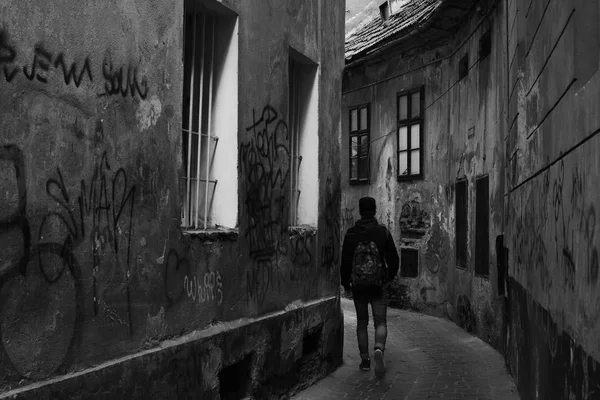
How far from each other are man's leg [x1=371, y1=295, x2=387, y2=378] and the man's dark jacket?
0.90 feet

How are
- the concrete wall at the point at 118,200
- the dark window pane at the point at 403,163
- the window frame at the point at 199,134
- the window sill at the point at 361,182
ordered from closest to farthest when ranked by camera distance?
the concrete wall at the point at 118,200 < the window frame at the point at 199,134 < the dark window pane at the point at 403,163 < the window sill at the point at 361,182

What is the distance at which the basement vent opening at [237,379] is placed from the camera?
20.0 feet

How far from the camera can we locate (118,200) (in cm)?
452

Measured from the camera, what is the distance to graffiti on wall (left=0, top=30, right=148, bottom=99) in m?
3.60

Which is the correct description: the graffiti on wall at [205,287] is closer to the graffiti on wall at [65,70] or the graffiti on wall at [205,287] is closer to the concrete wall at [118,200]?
the concrete wall at [118,200]

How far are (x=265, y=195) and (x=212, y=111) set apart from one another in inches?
39.3

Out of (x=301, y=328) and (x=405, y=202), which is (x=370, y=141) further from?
(x=301, y=328)

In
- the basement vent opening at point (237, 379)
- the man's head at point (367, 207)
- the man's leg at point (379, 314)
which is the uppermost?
the man's head at point (367, 207)

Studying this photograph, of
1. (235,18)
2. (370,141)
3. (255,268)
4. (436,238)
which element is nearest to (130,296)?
(255,268)

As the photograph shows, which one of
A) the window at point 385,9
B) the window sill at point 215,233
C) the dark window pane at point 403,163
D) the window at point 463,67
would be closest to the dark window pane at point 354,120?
the dark window pane at point 403,163

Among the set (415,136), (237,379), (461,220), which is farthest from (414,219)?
(237,379)

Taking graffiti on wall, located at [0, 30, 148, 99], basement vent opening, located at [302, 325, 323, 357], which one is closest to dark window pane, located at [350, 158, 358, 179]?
basement vent opening, located at [302, 325, 323, 357]

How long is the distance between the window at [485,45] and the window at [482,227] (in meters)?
1.67

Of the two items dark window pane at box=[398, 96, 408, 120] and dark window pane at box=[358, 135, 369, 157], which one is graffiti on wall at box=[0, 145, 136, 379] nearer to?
dark window pane at box=[398, 96, 408, 120]
